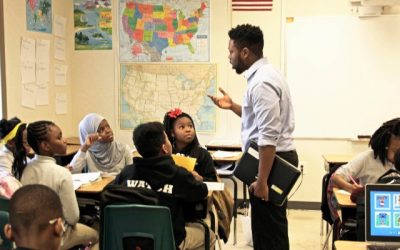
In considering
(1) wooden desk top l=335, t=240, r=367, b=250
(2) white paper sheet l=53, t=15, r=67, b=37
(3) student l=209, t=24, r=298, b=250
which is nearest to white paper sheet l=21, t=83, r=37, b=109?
(2) white paper sheet l=53, t=15, r=67, b=37

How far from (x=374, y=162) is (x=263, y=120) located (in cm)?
105

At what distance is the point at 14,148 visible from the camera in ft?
10.5

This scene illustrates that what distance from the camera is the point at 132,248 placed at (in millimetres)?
2477

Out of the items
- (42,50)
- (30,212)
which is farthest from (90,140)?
(30,212)

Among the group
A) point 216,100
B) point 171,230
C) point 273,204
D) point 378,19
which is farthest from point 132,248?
point 378,19

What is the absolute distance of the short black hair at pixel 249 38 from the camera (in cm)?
260

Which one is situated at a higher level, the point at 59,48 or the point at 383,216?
the point at 59,48

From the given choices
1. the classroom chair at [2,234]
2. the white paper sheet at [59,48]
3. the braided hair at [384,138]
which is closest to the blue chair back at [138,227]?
the classroom chair at [2,234]

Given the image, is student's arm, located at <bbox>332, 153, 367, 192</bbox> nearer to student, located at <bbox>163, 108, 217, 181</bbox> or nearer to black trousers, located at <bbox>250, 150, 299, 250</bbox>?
black trousers, located at <bbox>250, 150, 299, 250</bbox>

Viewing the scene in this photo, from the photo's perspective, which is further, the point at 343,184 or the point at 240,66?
the point at 343,184

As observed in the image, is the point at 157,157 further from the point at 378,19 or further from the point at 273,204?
the point at 378,19

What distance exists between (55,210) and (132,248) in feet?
3.54

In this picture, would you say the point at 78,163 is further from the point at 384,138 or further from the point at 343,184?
the point at 384,138

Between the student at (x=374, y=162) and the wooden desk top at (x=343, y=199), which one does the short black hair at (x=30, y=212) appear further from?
the student at (x=374, y=162)
